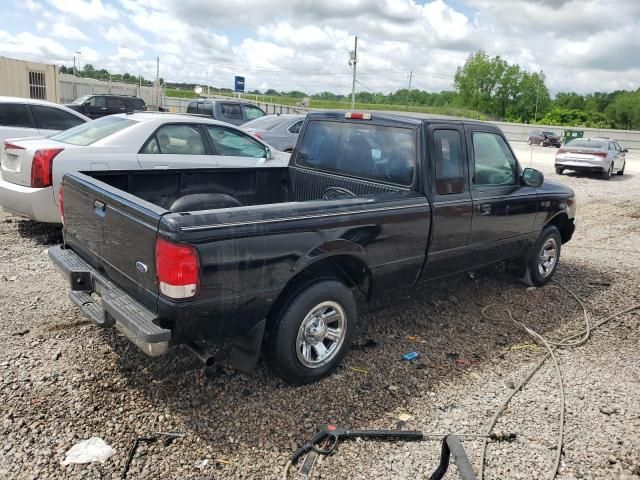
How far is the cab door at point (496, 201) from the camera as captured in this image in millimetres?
4703

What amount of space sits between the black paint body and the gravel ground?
0.60 m

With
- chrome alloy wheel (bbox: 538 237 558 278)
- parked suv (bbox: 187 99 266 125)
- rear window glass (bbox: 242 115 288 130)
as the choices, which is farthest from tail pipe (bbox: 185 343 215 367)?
parked suv (bbox: 187 99 266 125)

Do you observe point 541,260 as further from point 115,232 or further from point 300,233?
point 115,232

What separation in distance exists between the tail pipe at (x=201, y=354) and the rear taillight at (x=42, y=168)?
12.7 feet

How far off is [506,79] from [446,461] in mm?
107189

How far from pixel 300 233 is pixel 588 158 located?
1799cm

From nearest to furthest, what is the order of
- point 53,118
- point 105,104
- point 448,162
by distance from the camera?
point 448,162, point 53,118, point 105,104

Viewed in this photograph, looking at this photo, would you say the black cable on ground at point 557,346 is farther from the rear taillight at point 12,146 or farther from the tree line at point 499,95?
the tree line at point 499,95

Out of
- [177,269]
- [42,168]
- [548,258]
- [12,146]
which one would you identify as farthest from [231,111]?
[177,269]

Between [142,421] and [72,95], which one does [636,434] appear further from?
[72,95]

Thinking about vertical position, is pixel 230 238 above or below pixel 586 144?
below

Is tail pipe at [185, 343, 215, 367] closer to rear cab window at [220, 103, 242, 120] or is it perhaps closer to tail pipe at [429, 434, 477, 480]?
tail pipe at [429, 434, 477, 480]

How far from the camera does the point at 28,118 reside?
9.01 m

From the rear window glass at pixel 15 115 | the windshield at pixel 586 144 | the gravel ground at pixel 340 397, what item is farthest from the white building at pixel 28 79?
the windshield at pixel 586 144
